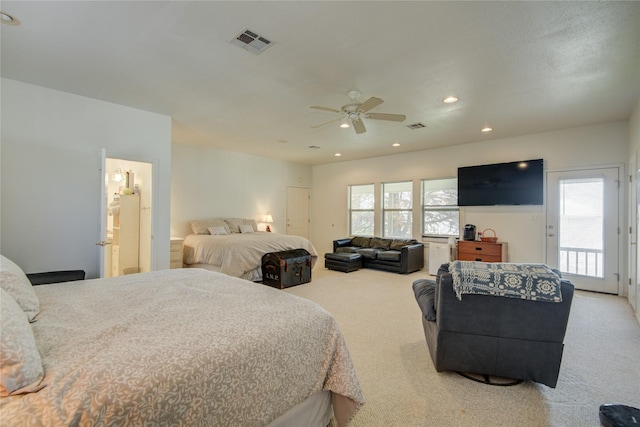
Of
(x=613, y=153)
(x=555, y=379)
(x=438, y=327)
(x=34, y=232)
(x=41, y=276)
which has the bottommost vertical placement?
(x=555, y=379)

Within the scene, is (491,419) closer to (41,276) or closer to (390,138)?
(41,276)

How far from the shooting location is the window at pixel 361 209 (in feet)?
25.9

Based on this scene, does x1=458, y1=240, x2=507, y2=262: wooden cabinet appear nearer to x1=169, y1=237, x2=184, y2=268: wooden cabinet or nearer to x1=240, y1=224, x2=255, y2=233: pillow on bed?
x1=240, y1=224, x2=255, y2=233: pillow on bed

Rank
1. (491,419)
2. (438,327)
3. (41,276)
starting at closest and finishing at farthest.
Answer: (491,419) → (438,327) → (41,276)

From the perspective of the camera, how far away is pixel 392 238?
7.30 meters

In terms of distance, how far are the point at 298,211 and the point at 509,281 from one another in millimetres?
7013

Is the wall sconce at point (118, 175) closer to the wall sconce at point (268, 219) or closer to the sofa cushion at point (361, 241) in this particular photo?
the wall sconce at point (268, 219)

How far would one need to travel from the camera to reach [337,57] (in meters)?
2.73

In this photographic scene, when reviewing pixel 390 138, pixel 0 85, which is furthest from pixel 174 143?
pixel 390 138

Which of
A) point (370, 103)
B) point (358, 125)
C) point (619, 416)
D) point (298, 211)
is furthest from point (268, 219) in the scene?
point (619, 416)

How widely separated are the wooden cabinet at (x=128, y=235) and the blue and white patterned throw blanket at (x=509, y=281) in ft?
17.1

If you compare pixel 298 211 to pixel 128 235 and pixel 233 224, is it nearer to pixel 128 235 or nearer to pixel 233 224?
pixel 233 224

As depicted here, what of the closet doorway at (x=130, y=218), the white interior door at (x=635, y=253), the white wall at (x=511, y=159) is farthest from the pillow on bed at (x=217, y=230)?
the white interior door at (x=635, y=253)

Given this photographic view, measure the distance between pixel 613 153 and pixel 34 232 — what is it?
8273mm
